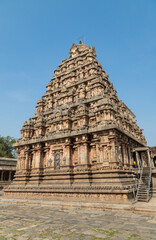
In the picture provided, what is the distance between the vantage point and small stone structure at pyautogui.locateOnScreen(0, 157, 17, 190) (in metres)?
41.2

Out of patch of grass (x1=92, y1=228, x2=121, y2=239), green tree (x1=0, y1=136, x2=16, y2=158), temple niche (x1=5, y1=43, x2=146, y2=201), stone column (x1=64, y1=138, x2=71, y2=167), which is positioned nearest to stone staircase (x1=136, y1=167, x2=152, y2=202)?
temple niche (x1=5, y1=43, x2=146, y2=201)

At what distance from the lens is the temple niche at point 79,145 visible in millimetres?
19266

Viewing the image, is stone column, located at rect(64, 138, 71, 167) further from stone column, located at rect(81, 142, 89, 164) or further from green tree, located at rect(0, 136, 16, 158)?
green tree, located at rect(0, 136, 16, 158)

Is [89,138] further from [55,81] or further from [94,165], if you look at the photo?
[55,81]

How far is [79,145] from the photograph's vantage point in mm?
22469

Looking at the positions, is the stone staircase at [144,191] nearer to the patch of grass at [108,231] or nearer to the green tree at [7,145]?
the patch of grass at [108,231]

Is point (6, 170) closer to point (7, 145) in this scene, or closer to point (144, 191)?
point (7, 145)

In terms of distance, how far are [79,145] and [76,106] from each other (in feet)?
24.6

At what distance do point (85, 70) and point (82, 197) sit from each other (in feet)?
70.2

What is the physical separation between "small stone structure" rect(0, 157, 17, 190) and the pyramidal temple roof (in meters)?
16.7

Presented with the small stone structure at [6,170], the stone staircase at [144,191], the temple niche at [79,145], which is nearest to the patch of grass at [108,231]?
the temple niche at [79,145]

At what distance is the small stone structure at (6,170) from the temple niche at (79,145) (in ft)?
53.4

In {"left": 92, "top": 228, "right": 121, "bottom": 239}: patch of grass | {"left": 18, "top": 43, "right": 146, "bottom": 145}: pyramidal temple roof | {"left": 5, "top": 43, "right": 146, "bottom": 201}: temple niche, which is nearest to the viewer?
{"left": 92, "top": 228, "right": 121, "bottom": 239}: patch of grass

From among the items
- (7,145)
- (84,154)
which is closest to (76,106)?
(84,154)
